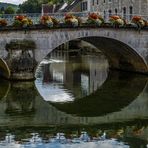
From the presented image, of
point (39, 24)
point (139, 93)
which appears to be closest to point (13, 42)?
point (39, 24)

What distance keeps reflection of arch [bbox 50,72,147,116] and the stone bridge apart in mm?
2050

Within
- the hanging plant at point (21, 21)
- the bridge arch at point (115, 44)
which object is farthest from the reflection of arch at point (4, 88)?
the hanging plant at point (21, 21)

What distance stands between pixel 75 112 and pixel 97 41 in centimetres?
1611

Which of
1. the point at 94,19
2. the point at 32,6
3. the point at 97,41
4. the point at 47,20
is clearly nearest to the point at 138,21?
the point at 94,19

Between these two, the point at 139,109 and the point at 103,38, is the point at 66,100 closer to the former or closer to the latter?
the point at 139,109

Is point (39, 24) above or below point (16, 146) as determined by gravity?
above

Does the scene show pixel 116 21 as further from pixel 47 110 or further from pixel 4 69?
pixel 47 110

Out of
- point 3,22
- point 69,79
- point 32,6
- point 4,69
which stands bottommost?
point 69,79

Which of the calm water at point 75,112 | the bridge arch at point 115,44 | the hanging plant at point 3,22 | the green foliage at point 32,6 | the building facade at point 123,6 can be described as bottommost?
the calm water at point 75,112

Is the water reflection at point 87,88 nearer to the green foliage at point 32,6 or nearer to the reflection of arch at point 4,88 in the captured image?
the reflection of arch at point 4,88

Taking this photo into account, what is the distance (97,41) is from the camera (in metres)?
38.9

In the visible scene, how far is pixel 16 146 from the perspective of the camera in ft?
56.3

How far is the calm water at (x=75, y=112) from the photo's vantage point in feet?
59.5

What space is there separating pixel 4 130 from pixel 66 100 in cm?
787
